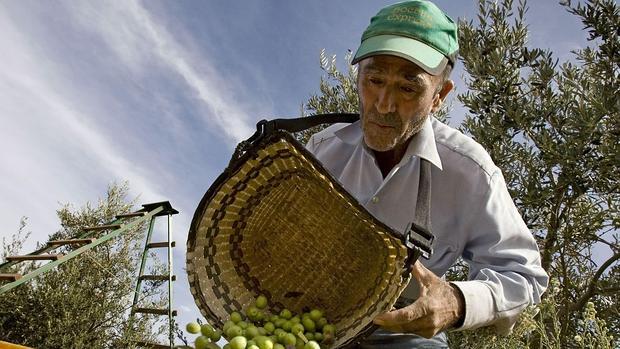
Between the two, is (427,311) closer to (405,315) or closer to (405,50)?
(405,315)

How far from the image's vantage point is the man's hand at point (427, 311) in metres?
1.74

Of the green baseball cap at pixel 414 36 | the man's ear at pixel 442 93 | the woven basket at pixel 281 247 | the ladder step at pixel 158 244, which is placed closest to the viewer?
the woven basket at pixel 281 247

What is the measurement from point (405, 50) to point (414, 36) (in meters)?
0.17

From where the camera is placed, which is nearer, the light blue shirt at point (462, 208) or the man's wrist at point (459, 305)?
the man's wrist at point (459, 305)

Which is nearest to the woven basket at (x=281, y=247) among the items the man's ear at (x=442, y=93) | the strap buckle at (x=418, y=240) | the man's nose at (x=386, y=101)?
the strap buckle at (x=418, y=240)

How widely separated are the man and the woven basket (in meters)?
0.19

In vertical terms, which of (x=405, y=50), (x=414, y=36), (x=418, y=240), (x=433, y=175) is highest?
(x=414, y=36)

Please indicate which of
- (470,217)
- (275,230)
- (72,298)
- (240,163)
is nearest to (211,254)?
(275,230)

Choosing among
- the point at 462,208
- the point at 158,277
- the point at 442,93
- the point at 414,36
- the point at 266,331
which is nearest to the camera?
the point at 266,331

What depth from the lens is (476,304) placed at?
196 cm

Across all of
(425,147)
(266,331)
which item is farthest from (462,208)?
(266,331)

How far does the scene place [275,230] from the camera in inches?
97.8

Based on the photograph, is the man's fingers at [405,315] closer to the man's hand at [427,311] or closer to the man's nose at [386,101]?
the man's hand at [427,311]

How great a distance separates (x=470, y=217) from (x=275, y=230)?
0.84 meters
